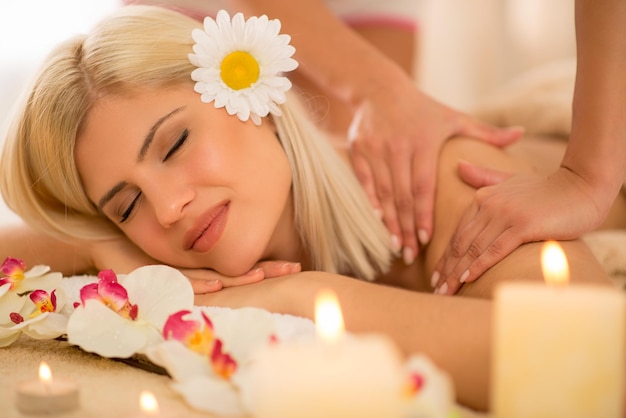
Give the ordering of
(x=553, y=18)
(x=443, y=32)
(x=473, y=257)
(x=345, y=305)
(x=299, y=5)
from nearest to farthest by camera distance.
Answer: (x=345, y=305), (x=473, y=257), (x=299, y=5), (x=553, y=18), (x=443, y=32)

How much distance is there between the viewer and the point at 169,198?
5.02ft

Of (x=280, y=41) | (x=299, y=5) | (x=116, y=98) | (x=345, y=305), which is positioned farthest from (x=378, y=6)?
(x=345, y=305)

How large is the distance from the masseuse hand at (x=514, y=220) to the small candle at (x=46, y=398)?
2.57 feet

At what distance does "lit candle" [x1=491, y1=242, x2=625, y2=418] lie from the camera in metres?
0.76

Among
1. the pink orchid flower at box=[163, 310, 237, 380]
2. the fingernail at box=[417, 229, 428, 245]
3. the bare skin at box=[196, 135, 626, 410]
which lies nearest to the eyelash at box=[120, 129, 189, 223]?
the bare skin at box=[196, 135, 626, 410]

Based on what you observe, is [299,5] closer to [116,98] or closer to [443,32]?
[116,98]

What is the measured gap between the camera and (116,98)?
5.28 feet

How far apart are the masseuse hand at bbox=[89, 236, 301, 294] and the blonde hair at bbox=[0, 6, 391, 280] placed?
4 cm

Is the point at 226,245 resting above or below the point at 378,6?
below

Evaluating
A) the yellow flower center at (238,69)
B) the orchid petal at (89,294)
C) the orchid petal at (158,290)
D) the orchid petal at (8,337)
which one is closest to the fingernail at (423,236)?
the yellow flower center at (238,69)

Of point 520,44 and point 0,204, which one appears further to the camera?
point 520,44

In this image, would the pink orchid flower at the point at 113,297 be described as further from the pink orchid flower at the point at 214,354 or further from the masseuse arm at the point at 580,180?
the masseuse arm at the point at 580,180

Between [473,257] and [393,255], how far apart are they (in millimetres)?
360

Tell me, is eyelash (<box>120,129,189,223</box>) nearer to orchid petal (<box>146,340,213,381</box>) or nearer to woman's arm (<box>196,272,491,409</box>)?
woman's arm (<box>196,272,491,409</box>)
